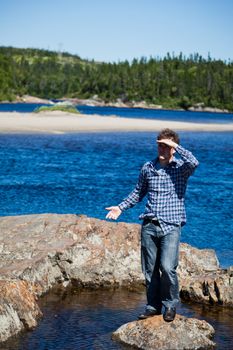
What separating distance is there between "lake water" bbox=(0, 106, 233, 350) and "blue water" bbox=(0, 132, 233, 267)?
2cm

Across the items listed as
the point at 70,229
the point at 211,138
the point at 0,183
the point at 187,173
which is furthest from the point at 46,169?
the point at 211,138

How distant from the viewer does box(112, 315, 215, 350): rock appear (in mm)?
7965

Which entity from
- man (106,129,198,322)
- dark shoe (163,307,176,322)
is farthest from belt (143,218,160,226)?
dark shoe (163,307,176,322)

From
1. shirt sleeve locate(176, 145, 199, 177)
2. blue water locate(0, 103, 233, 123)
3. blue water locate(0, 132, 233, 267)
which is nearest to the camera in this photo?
shirt sleeve locate(176, 145, 199, 177)

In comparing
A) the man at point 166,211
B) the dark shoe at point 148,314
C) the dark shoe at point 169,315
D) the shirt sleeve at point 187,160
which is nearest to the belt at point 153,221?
the man at point 166,211

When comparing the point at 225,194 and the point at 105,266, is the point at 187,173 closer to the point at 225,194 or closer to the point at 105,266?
the point at 105,266

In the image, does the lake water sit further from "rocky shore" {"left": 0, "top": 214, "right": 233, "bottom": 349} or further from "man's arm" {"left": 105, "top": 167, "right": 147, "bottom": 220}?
"man's arm" {"left": 105, "top": 167, "right": 147, "bottom": 220}

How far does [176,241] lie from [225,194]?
54.3ft

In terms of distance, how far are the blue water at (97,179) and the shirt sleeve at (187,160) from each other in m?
5.40

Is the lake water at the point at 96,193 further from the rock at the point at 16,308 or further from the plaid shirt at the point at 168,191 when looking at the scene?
the plaid shirt at the point at 168,191

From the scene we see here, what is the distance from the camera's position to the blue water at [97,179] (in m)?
18.3

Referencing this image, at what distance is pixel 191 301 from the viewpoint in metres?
10.1

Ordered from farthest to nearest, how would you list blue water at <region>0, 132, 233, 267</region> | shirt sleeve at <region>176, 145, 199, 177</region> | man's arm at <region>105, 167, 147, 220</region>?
blue water at <region>0, 132, 233, 267</region> < man's arm at <region>105, 167, 147, 220</region> < shirt sleeve at <region>176, 145, 199, 177</region>

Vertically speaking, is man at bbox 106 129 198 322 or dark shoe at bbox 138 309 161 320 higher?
man at bbox 106 129 198 322
